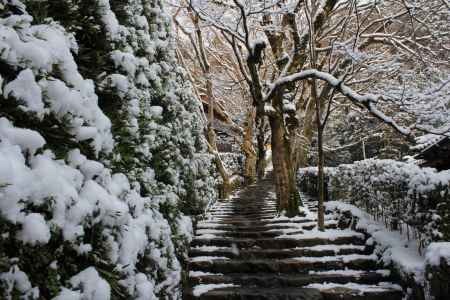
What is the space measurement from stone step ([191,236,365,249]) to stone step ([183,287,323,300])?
4.95ft

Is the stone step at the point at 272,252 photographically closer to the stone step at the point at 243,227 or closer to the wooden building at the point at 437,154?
the stone step at the point at 243,227

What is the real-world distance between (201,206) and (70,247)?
5094 millimetres

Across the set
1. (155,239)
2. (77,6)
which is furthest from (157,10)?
(155,239)

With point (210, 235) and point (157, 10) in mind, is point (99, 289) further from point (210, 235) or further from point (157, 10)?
point (210, 235)

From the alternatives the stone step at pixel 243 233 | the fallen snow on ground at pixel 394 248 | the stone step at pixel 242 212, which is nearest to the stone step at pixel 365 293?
the fallen snow on ground at pixel 394 248

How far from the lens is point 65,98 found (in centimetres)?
192

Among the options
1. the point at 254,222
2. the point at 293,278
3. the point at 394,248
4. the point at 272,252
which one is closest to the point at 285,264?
the point at 293,278

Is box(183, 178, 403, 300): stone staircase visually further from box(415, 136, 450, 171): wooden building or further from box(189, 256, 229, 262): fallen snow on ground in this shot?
box(415, 136, 450, 171): wooden building

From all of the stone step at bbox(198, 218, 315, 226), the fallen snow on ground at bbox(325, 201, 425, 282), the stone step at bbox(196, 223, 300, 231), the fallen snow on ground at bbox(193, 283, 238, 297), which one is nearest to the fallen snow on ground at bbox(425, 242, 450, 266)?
the fallen snow on ground at bbox(325, 201, 425, 282)

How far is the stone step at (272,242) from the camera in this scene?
6125mm

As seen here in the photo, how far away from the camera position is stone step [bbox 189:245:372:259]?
5738 millimetres

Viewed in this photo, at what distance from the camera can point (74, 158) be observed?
2010 millimetres

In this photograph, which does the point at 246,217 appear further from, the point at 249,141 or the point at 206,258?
the point at 249,141

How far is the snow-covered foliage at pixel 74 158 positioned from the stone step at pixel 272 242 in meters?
2.85
